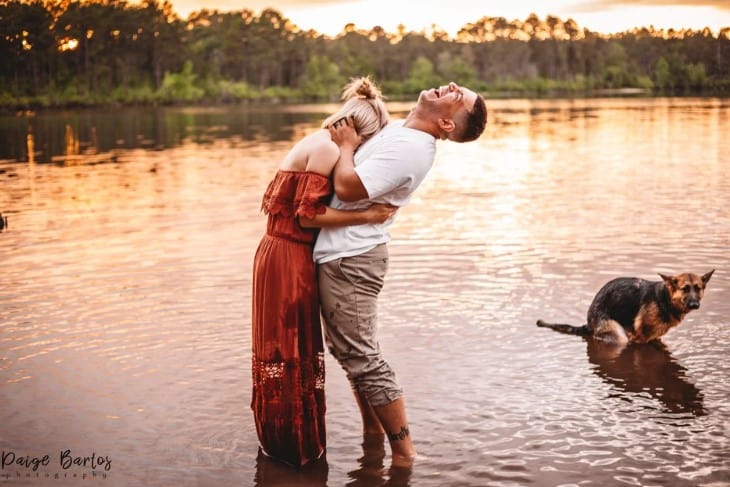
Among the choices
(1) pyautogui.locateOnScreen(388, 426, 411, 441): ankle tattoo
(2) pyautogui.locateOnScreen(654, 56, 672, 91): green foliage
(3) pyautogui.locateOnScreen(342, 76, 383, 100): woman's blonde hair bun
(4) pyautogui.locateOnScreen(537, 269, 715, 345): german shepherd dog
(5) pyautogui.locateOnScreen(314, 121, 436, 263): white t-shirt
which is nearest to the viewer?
(5) pyautogui.locateOnScreen(314, 121, 436, 263): white t-shirt

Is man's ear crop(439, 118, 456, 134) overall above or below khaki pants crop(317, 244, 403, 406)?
above

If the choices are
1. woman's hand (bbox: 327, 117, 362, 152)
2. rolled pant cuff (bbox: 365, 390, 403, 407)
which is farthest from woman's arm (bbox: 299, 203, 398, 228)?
rolled pant cuff (bbox: 365, 390, 403, 407)

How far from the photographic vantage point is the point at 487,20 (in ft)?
611

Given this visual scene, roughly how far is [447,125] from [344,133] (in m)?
0.54

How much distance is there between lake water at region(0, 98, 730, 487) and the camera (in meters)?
5.78

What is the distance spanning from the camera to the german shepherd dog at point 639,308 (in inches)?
313

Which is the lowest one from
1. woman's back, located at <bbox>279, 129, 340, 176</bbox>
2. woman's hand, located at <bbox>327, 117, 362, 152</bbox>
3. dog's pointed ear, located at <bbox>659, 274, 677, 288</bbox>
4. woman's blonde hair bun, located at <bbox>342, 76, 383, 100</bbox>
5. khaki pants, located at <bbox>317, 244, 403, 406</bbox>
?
dog's pointed ear, located at <bbox>659, 274, 677, 288</bbox>

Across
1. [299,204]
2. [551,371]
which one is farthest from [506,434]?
[299,204]

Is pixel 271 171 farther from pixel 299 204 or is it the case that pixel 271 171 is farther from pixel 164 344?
pixel 299 204

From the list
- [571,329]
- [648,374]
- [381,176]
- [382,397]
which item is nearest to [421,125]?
[381,176]

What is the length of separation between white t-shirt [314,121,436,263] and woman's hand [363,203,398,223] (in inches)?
1.1

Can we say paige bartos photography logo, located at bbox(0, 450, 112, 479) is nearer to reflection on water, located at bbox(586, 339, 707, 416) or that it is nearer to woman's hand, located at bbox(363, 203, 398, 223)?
woman's hand, located at bbox(363, 203, 398, 223)

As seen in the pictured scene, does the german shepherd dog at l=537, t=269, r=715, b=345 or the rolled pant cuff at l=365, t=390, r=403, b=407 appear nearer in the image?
the rolled pant cuff at l=365, t=390, r=403, b=407

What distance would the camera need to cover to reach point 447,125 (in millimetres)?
5336
